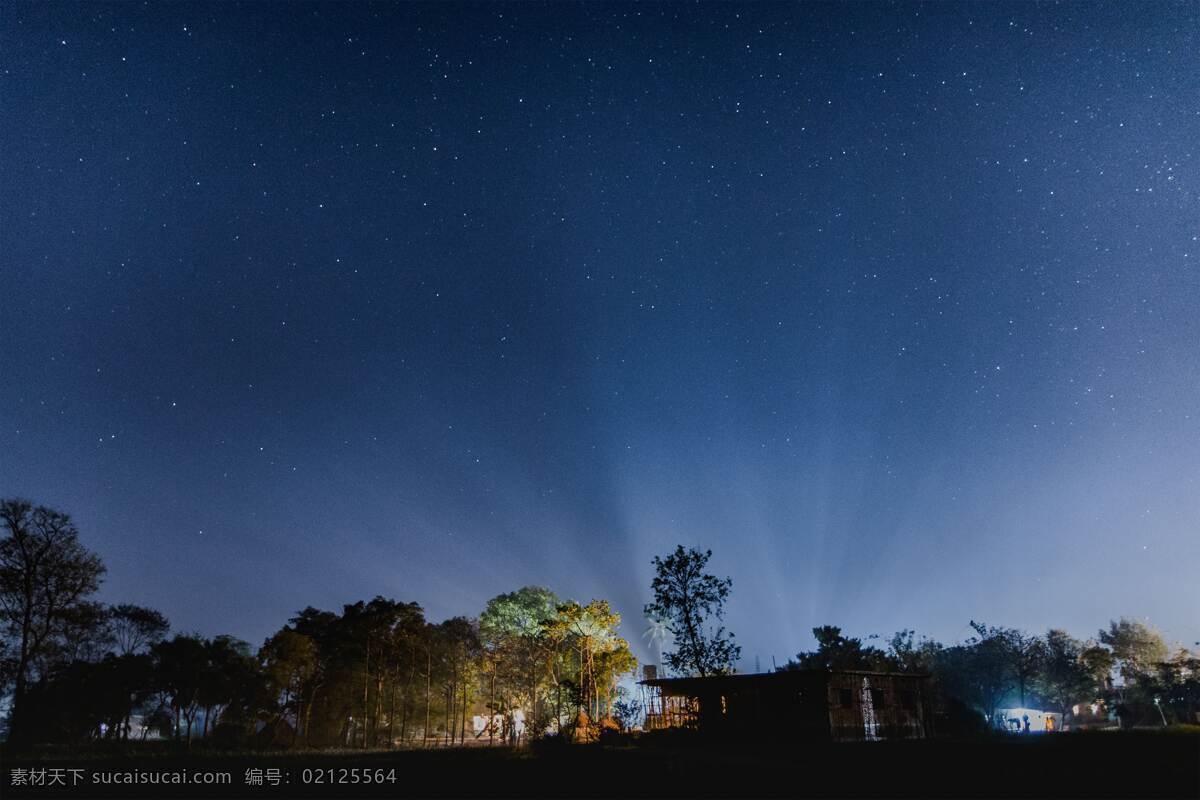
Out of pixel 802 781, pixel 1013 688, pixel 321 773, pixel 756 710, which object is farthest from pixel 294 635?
pixel 1013 688

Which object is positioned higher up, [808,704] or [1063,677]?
[808,704]

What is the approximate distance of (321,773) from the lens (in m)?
22.4

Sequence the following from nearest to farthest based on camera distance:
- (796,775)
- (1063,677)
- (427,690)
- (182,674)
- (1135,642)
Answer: (796,775), (182,674), (427,690), (1063,677), (1135,642)

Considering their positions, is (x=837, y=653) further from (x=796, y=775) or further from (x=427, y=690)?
(x=796, y=775)

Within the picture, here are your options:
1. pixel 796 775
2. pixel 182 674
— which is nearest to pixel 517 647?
pixel 182 674

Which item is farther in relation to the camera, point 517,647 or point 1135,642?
point 1135,642

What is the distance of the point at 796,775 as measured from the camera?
1844 centimetres

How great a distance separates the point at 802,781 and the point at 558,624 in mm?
29851

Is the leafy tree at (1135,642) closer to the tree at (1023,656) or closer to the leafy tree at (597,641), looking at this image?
the tree at (1023,656)

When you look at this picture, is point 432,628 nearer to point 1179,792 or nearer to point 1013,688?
point 1179,792

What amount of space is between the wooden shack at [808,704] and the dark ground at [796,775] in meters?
7.89

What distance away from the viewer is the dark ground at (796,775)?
16.1 metres

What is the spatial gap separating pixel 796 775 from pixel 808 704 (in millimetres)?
15198

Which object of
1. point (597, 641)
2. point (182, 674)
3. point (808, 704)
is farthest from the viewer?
point (597, 641)
